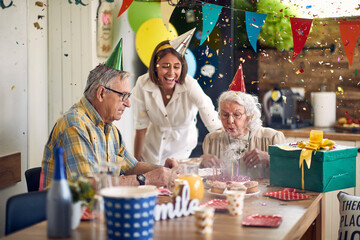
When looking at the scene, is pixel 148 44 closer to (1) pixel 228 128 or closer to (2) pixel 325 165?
(1) pixel 228 128

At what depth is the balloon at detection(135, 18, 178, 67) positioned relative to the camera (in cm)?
367

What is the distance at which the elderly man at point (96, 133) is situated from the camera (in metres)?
2.05

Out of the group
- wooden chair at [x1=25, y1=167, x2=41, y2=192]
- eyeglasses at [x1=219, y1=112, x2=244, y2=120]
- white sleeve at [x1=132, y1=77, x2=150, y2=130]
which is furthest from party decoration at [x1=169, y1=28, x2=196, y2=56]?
wooden chair at [x1=25, y1=167, x2=41, y2=192]

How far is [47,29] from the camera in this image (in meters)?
3.37

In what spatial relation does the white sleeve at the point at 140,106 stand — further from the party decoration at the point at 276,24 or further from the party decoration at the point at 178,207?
the party decoration at the point at 178,207

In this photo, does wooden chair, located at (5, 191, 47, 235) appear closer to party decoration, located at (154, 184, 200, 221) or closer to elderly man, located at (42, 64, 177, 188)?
elderly man, located at (42, 64, 177, 188)

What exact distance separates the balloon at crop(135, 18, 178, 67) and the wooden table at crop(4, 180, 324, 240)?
1.98 m

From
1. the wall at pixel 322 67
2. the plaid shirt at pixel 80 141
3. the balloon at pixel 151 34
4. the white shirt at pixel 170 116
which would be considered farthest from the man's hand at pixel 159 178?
the wall at pixel 322 67

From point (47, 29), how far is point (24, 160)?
98cm

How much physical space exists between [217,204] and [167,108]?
4.84 feet

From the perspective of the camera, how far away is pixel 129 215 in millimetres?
1342

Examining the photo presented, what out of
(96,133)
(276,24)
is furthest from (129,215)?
(276,24)

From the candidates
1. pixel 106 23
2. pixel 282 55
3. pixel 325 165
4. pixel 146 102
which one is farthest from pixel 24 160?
pixel 282 55

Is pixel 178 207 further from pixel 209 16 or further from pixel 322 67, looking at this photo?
pixel 322 67
